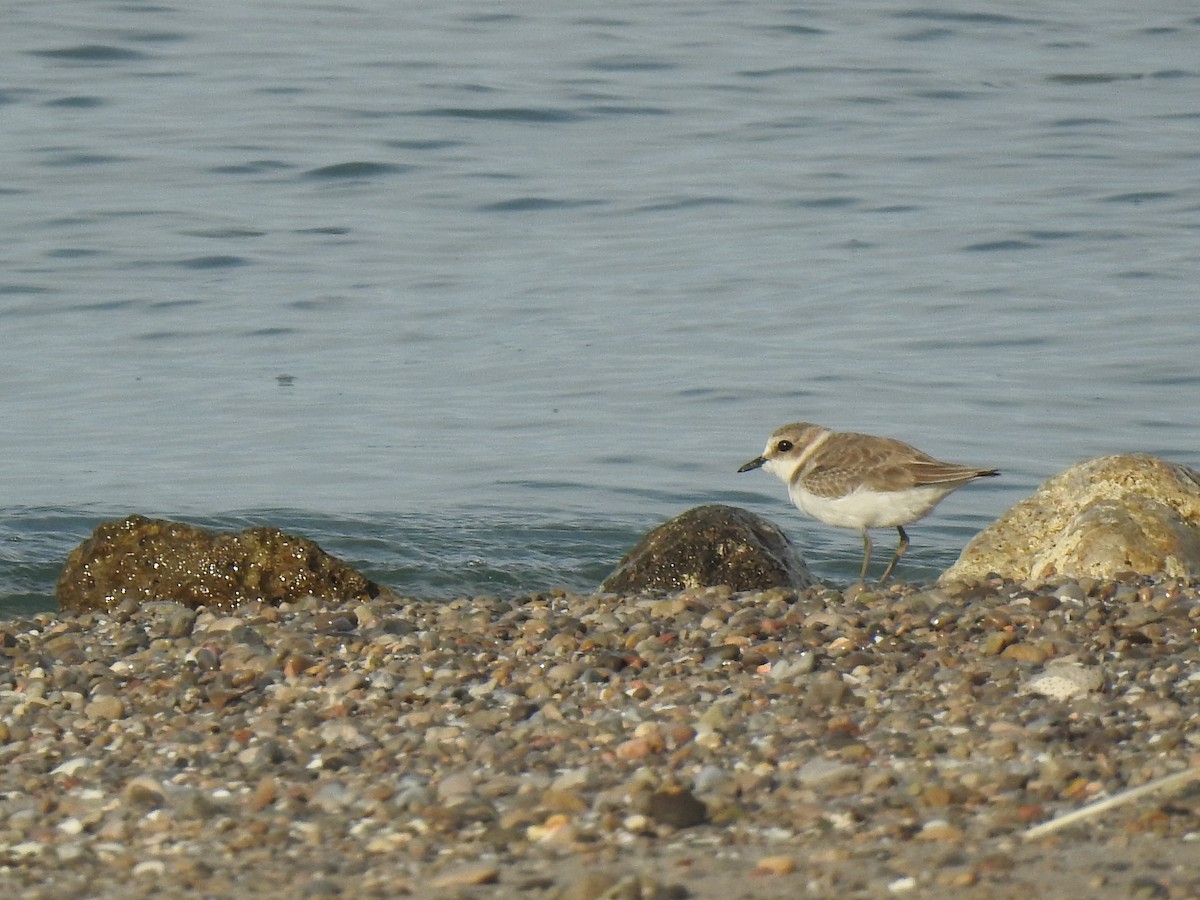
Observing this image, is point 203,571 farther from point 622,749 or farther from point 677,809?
point 677,809

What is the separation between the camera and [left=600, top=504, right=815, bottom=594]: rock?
8.29 meters

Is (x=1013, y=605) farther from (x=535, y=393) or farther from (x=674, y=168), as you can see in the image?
(x=674, y=168)

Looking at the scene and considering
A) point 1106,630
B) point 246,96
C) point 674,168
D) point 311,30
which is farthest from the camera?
point 311,30

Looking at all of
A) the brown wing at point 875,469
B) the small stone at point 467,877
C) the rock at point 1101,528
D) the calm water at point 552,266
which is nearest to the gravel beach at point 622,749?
the small stone at point 467,877

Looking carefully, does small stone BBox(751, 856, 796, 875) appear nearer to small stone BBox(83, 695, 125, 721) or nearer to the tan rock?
small stone BBox(83, 695, 125, 721)

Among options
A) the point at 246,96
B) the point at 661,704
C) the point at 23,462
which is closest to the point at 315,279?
the point at 23,462

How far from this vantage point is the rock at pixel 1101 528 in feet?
24.2

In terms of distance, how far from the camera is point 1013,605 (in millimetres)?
6719

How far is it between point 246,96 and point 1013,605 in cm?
1728

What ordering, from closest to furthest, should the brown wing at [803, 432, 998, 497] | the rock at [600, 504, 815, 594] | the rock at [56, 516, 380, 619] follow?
the brown wing at [803, 432, 998, 497]
the rock at [56, 516, 380, 619]
the rock at [600, 504, 815, 594]

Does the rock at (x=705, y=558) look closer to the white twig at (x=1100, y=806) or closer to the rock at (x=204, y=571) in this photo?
the rock at (x=204, y=571)

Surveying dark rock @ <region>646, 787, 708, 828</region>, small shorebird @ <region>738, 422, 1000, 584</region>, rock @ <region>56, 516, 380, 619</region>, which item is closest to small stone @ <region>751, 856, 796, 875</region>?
dark rock @ <region>646, 787, 708, 828</region>

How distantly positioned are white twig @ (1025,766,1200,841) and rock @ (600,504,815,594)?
382 centimetres

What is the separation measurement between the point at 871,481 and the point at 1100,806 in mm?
3675
